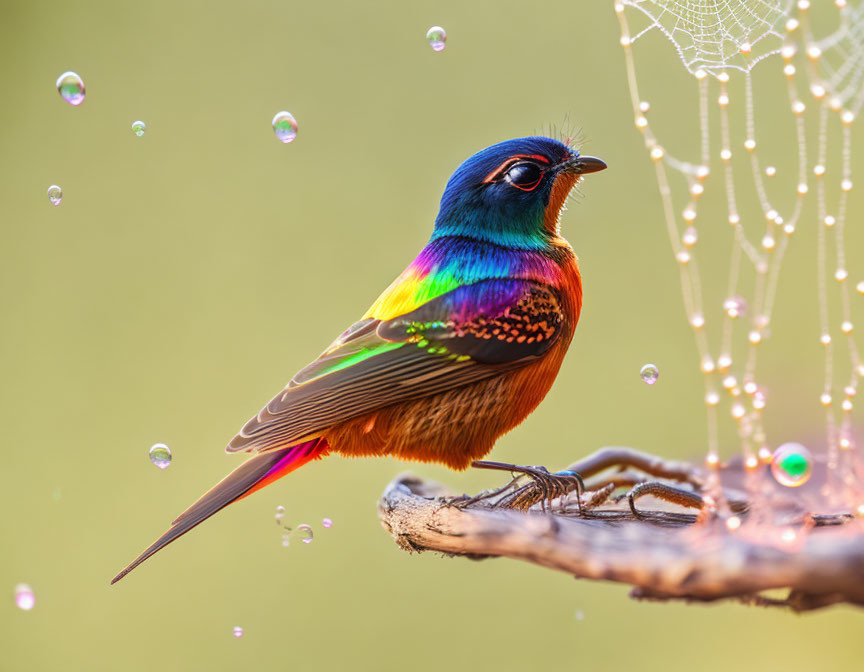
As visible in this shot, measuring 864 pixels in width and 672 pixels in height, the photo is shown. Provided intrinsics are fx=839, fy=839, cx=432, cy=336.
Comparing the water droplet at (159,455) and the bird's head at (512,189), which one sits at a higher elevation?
the bird's head at (512,189)

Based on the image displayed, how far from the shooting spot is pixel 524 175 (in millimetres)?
1135

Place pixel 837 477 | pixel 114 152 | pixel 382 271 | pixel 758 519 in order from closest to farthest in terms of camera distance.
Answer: pixel 758 519, pixel 837 477, pixel 114 152, pixel 382 271

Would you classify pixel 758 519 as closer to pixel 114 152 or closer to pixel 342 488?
pixel 342 488

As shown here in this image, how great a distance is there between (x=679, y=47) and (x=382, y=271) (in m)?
0.89

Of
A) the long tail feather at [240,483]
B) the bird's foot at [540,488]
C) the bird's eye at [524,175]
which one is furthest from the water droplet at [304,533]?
the bird's eye at [524,175]

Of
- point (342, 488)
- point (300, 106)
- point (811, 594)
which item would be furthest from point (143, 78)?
point (811, 594)

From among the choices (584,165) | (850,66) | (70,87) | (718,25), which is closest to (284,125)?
(70,87)

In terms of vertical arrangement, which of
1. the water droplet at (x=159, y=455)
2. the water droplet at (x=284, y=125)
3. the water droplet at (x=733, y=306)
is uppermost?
the water droplet at (x=284, y=125)

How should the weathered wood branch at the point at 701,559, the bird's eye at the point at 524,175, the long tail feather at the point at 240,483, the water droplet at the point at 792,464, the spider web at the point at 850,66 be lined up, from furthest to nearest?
the bird's eye at the point at 524,175 → the long tail feather at the point at 240,483 → the spider web at the point at 850,66 → the water droplet at the point at 792,464 → the weathered wood branch at the point at 701,559

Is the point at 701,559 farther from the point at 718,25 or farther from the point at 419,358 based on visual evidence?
the point at 718,25

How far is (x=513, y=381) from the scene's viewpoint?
3.58 ft

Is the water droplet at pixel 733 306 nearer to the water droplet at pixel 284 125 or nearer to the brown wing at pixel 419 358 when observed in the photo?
the brown wing at pixel 419 358

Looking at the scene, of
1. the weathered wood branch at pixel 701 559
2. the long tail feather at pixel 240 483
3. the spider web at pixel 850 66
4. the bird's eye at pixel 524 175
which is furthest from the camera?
the bird's eye at pixel 524 175

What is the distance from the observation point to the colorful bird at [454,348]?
105 centimetres
